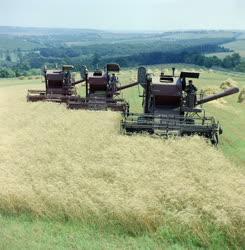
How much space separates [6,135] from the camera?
22.5m

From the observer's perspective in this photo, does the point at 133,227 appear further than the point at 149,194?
No

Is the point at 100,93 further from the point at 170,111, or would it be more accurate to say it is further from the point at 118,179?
the point at 118,179

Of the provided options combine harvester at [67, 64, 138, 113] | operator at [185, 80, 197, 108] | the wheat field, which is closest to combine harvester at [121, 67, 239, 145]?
operator at [185, 80, 197, 108]

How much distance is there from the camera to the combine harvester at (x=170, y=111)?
72.3 ft

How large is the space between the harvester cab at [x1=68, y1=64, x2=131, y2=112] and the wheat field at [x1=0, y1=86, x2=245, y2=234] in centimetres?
789

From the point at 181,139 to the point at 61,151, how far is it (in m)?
5.65

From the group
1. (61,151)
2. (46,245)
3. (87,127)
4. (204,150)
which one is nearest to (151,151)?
(204,150)

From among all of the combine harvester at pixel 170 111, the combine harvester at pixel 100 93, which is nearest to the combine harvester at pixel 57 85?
the combine harvester at pixel 100 93

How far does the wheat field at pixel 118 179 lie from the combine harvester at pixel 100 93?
25.9 ft

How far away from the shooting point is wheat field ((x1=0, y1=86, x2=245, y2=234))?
43.9ft

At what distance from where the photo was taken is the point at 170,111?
24.6 m

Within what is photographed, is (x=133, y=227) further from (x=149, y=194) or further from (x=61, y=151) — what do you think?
(x=61, y=151)

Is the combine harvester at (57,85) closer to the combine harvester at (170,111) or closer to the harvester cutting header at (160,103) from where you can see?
the harvester cutting header at (160,103)

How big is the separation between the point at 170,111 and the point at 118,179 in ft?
32.3
